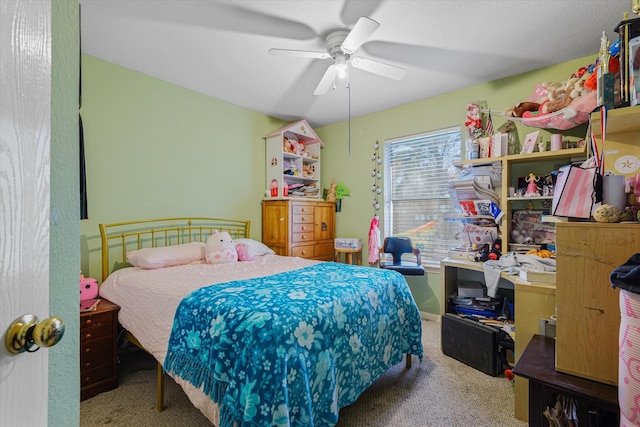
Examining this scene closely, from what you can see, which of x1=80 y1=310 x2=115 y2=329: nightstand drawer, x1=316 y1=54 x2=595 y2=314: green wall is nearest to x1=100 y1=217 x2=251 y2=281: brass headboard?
x1=80 y1=310 x2=115 y2=329: nightstand drawer

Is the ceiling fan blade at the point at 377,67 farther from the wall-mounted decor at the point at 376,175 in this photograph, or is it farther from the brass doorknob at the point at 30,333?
the brass doorknob at the point at 30,333

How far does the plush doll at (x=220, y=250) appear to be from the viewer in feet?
8.98

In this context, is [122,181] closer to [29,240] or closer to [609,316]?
[29,240]

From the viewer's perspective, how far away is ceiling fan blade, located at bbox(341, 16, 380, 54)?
5.64ft

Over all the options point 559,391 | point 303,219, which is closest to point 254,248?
point 303,219

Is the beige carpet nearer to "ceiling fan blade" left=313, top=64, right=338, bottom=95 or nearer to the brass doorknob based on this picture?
the brass doorknob

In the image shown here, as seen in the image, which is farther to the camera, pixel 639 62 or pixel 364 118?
pixel 364 118

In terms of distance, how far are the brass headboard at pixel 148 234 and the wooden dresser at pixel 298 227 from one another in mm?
564

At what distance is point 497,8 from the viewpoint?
75.1 inches

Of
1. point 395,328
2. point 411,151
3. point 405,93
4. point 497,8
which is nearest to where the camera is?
point 497,8

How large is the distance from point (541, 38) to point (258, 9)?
2.18 meters

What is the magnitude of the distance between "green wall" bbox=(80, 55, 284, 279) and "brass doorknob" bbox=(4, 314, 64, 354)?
8.32 ft

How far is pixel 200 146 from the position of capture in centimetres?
332

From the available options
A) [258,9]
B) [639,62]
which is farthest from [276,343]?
[258,9]
